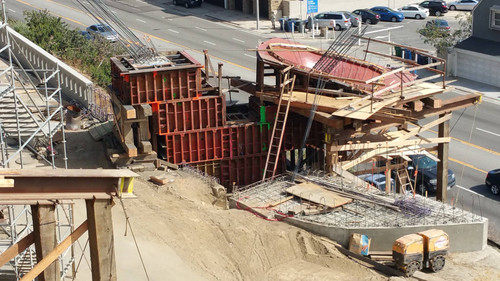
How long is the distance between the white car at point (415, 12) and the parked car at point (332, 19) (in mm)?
8138

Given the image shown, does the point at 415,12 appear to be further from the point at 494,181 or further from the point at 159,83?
the point at 159,83

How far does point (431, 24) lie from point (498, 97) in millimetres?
11013

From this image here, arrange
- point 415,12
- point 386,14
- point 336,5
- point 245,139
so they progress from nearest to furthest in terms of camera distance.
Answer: point 245,139 < point 386,14 < point 415,12 < point 336,5

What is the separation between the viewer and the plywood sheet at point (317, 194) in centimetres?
3025

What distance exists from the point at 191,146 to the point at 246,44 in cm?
2883

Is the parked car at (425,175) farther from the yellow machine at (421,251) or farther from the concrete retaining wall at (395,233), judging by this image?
the yellow machine at (421,251)

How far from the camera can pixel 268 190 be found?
32656 mm

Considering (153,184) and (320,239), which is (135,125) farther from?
(320,239)

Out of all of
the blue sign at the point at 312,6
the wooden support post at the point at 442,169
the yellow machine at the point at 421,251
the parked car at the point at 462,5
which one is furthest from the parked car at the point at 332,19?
the yellow machine at the point at 421,251

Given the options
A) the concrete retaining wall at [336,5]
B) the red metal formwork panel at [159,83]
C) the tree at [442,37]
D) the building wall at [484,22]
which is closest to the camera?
the red metal formwork panel at [159,83]

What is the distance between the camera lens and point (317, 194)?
102 feet

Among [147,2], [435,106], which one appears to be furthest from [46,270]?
[147,2]

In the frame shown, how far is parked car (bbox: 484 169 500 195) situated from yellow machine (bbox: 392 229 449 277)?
36.3 feet

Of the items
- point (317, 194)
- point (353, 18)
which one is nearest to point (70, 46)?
point (353, 18)
